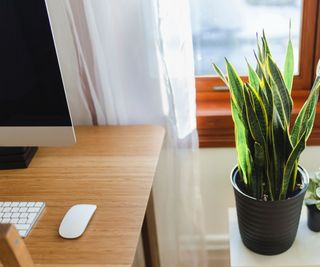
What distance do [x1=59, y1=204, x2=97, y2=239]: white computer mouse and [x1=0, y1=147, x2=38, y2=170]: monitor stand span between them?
0.86 ft

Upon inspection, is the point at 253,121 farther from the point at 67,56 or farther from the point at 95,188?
the point at 67,56

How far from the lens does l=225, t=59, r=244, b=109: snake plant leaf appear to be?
→ 3.24ft

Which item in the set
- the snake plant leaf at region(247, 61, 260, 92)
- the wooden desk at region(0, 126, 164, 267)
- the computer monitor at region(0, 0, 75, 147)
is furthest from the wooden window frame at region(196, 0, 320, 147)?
the computer monitor at region(0, 0, 75, 147)

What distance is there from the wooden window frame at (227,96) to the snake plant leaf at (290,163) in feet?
1.08

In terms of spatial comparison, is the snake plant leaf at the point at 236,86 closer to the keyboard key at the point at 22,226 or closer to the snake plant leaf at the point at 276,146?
the snake plant leaf at the point at 276,146

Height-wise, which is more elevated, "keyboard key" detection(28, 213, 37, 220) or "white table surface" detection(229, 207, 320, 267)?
"keyboard key" detection(28, 213, 37, 220)

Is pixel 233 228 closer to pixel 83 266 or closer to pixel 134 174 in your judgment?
pixel 134 174

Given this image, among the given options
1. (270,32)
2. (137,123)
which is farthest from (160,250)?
(270,32)

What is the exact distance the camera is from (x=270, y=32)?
133 centimetres

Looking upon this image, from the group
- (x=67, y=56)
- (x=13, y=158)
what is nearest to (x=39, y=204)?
(x=13, y=158)

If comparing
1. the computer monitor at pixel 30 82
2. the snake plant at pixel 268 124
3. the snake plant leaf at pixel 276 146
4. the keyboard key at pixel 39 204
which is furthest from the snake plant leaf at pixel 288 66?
the keyboard key at pixel 39 204

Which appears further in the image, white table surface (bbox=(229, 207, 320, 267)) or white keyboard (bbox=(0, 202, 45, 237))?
white table surface (bbox=(229, 207, 320, 267))

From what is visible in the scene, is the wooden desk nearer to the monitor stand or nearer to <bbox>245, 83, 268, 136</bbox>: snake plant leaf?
the monitor stand

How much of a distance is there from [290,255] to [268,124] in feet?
1.21
